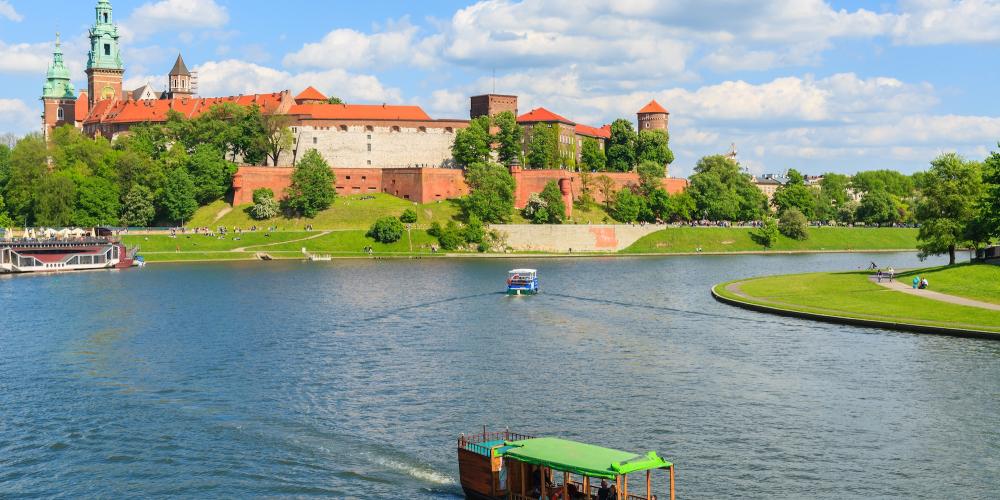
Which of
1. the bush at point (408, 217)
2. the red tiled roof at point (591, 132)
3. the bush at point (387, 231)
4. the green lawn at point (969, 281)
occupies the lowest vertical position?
the green lawn at point (969, 281)

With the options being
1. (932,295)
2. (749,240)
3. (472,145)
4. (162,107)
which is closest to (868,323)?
(932,295)

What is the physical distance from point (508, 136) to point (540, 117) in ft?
64.0

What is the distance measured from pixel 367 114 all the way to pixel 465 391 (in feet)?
396

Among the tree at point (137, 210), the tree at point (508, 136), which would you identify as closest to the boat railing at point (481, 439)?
the tree at point (137, 210)

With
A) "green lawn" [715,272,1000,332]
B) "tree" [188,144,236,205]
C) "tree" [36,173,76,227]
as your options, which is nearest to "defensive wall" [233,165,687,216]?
"tree" [188,144,236,205]

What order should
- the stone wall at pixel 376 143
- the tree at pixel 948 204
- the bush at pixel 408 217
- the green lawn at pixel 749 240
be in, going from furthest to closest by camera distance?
1. the stone wall at pixel 376 143
2. the green lawn at pixel 749 240
3. the bush at pixel 408 217
4. the tree at pixel 948 204

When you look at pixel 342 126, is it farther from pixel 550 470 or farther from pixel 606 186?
pixel 550 470

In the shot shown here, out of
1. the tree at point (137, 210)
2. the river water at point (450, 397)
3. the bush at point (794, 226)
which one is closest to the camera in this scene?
the river water at point (450, 397)

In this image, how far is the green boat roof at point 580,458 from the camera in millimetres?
26719

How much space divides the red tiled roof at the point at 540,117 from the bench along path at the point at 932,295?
9467cm

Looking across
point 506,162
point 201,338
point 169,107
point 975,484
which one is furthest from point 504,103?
point 975,484

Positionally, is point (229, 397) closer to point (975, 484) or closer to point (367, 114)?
point (975, 484)

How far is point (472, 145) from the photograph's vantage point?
6009 inches

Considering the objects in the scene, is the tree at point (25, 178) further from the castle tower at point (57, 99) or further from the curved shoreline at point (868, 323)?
the curved shoreline at point (868, 323)
